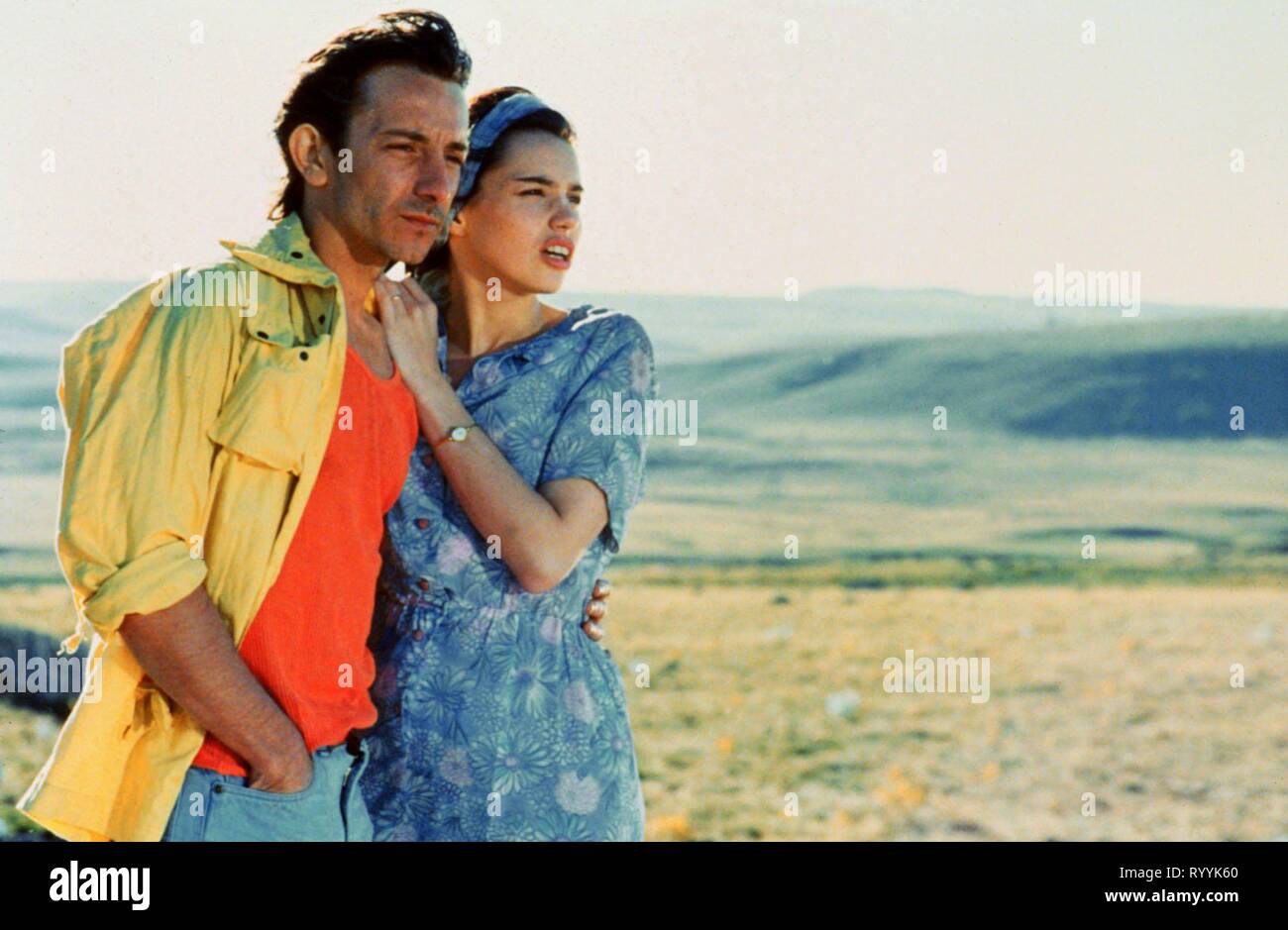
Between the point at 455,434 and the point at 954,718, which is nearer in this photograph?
the point at 455,434

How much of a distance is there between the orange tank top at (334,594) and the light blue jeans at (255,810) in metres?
0.03

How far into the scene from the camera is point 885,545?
435 inches

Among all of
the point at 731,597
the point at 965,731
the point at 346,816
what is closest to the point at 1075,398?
the point at 731,597

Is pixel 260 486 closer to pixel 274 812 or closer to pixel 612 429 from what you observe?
pixel 274 812

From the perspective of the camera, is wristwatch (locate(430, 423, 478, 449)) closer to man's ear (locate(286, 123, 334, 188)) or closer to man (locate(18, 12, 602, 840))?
man (locate(18, 12, 602, 840))

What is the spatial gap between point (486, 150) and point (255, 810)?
112cm

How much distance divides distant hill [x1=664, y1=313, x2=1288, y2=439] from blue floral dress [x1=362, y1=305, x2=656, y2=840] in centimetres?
1180

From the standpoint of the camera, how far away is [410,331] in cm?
261

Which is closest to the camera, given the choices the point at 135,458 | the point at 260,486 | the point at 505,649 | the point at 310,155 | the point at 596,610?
the point at 135,458

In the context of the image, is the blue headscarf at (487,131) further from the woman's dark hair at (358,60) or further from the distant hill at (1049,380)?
the distant hill at (1049,380)

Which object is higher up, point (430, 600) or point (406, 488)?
point (406, 488)

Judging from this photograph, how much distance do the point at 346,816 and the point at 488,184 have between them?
40.3 inches

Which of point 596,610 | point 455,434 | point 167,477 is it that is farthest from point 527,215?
point 167,477
